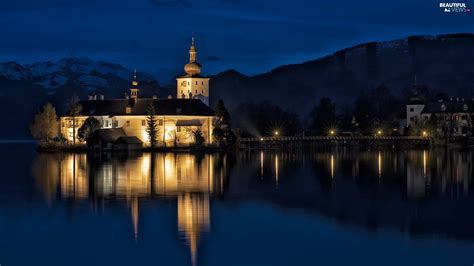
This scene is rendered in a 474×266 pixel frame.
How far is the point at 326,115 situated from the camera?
114 meters

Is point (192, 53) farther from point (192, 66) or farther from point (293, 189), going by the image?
point (293, 189)

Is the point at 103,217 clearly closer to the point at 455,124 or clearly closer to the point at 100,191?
the point at 100,191

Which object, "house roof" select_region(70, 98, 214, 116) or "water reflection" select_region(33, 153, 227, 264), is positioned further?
"house roof" select_region(70, 98, 214, 116)

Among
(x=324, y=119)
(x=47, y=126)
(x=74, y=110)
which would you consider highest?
(x=74, y=110)

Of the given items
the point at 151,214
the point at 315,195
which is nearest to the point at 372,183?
the point at 315,195

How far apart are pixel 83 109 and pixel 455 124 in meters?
47.0

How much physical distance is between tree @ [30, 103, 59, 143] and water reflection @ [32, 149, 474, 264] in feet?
107

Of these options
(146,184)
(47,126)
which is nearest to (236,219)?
(146,184)

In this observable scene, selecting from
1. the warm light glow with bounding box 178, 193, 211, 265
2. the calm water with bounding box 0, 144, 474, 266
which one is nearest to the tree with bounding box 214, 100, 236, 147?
the calm water with bounding box 0, 144, 474, 266

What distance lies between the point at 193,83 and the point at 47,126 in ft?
58.0

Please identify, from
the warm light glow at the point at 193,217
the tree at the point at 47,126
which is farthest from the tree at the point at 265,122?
the warm light glow at the point at 193,217

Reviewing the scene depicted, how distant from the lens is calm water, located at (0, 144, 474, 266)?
22422 millimetres

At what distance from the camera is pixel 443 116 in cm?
10838

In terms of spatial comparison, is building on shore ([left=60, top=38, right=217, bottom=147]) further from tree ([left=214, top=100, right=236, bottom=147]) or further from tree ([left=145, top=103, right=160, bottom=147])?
tree ([left=214, top=100, right=236, bottom=147])
